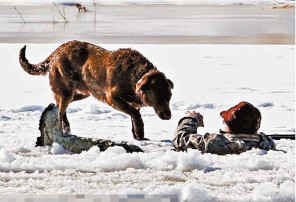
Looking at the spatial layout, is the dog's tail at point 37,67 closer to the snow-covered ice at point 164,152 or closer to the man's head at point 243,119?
the snow-covered ice at point 164,152

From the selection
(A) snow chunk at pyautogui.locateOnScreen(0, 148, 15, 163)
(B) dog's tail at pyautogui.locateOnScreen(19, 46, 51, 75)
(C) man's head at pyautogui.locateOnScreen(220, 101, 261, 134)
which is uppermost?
(B) dog's tail at pyautogui.locateOnScreen(19, 46, 51, 75)

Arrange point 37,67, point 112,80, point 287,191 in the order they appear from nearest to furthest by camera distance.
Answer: point 287,191 → point 112,80 → point 37,67

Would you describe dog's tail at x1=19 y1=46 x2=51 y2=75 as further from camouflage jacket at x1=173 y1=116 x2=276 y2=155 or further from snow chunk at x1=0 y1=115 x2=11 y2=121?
camouflage jacket at x1=173 y1=116 x2=276 y2=155

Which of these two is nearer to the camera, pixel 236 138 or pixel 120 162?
pixel 120 162

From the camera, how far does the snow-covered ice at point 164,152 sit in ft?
11.2

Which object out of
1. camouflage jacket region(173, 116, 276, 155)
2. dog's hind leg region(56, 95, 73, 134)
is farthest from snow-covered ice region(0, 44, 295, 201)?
dog's hind leg region(56, 95, 73, 134)

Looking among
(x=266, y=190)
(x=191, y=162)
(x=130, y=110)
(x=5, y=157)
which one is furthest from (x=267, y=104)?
(x=266, y=190)

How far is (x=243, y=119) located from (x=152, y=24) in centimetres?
1521

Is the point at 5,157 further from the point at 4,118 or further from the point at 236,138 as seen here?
the point at 4,118

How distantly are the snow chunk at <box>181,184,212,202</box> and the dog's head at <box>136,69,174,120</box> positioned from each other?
153 centimetres

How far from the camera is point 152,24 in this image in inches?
762

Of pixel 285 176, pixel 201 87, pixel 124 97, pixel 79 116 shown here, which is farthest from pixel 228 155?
pixel 201 87

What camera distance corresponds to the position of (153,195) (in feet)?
10.1

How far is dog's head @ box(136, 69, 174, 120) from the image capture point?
4.61m
